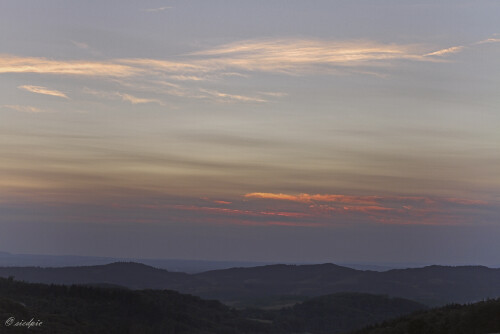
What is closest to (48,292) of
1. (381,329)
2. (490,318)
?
(381,329)

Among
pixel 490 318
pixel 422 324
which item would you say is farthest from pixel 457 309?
pixel 490 318

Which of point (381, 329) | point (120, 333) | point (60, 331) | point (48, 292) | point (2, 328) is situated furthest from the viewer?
point (48, 292)

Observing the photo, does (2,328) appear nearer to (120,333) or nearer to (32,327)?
(32,327)

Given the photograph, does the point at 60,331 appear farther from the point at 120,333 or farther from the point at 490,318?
the point at 490,318

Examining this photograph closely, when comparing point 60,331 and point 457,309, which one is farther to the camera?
point 60,331

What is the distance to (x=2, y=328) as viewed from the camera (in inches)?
4678

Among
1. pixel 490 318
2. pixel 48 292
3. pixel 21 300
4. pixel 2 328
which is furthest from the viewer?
pixel 48 292

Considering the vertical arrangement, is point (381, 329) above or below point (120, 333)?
above

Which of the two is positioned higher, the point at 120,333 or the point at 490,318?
the point at 490,318

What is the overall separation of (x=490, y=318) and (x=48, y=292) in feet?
503

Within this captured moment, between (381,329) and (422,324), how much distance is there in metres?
10.9

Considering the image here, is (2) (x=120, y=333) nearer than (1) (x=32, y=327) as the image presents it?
No

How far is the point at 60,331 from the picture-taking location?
131 m

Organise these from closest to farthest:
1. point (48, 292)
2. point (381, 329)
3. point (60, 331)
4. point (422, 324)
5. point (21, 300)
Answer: point (422, 324) < point (381, 329) < point (60, 331) < point (21, 300) < point (48, 292)
